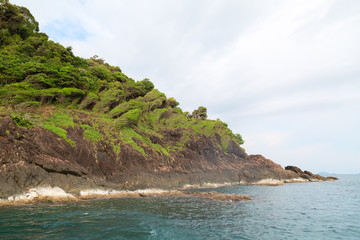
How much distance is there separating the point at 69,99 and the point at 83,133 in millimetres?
12824

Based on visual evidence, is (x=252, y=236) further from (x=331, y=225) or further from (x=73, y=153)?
(x=73, y=153)

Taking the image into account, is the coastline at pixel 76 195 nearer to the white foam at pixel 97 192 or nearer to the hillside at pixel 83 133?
the white foam at pixel 97 192

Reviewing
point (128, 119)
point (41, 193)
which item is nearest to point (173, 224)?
point (41, 193)

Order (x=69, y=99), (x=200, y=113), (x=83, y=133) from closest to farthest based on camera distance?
(x=83, y=133)
(x=69, y=99)
(x=200, y=113)

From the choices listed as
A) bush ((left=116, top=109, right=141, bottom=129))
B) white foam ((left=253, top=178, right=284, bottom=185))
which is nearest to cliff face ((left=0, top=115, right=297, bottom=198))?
bush ((left=116, top=109, right=141, bottom=129))

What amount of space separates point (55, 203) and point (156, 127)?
39.0 metres

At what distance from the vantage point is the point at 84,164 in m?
31.6

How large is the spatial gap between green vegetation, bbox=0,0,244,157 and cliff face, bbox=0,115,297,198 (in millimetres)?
1733

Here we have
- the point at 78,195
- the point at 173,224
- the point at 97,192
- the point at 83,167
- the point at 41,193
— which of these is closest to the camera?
the point at 173,224

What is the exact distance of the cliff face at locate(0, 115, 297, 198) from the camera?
23.5 metres

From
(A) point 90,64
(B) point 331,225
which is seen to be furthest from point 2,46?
(B) point 331,225

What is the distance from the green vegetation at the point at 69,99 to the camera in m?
34.9

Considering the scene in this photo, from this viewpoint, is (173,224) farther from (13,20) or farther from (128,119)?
(13,20)

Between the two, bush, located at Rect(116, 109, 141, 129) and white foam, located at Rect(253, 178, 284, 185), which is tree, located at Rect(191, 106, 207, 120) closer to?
white foam, located at Rect(253, 178, 284, 185)
